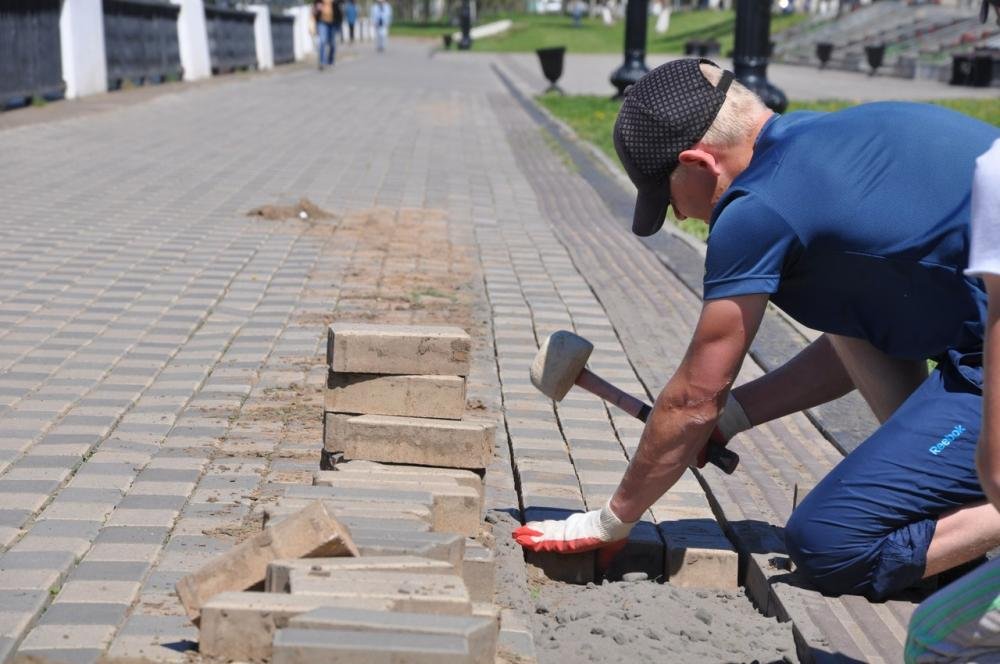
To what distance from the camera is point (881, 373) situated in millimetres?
3881

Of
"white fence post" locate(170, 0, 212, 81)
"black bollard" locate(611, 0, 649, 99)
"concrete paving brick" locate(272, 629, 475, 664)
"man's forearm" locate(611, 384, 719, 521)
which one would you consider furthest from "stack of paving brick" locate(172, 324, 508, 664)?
"white fence post" locate(170, 0, 212, 81)

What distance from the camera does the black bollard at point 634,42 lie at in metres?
21.1

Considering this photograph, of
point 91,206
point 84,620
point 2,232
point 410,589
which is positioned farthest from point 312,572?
point 91,206

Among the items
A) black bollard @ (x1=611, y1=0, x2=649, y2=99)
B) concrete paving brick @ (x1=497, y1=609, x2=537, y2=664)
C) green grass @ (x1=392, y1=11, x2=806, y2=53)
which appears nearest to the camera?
concrete paving brick @ (x1=497, y1=609, x2=537, y2=664)

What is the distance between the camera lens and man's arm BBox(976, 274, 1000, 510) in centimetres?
226

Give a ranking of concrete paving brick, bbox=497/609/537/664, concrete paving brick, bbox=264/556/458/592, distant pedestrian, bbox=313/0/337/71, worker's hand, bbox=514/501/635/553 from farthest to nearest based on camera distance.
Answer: distant pedestrian, bbox=313/0/337/71
worker's hand, bbox=514/501/635/553
concrete paving brick, bbox=497/609/537/664
concrete paving brick, bbox=264/556/458/592

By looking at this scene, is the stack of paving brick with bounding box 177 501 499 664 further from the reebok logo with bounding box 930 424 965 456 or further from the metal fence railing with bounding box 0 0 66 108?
the metal fence railing with bounding box 0 0 66 108

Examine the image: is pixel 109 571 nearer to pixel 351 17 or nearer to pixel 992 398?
pixel 992 398

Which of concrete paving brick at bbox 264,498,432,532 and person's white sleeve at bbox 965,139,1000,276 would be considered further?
concrete paving brick at bbox 264,498,432,532

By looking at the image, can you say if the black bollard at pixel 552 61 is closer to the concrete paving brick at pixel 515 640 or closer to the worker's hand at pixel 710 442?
the worker's hand at pixel 710 442

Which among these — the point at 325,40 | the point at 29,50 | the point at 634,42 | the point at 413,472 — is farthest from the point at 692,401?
the point at 325,40

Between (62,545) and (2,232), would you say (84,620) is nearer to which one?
(62,545)

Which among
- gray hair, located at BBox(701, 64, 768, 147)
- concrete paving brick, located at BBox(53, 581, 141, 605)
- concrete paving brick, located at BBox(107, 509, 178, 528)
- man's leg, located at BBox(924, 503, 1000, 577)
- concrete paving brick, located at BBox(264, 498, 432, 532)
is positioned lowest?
concrete paving brick, located at BBox(107, 509, 178, 528)

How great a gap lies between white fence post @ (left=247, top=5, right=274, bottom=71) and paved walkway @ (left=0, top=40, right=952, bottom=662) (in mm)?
20769
